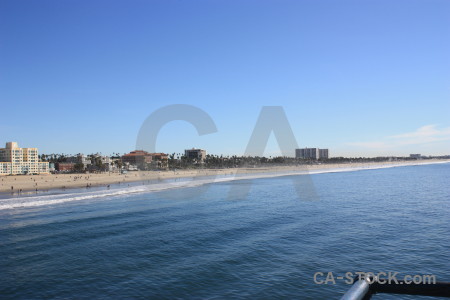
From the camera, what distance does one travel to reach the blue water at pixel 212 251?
12.3 m

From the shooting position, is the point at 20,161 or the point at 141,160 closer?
the point at 20,161

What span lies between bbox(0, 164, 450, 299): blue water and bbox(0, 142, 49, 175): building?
13212 cm

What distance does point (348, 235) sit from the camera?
19516 mm

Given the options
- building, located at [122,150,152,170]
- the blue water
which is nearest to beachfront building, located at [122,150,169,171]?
building, located at [122,150,152,170]

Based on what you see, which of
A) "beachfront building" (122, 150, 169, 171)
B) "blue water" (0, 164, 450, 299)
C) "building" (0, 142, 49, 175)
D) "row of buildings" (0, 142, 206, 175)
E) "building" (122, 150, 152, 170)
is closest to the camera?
"blue water" (0, 164, 450, 299)

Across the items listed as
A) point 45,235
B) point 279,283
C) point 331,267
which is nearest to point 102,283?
point 279,283

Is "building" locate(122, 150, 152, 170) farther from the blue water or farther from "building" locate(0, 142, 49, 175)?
the blue water

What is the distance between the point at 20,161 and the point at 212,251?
16238 centimetres

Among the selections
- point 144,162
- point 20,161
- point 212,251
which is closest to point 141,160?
point 144,162

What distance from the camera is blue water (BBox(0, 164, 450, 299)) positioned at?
A: 12258mm

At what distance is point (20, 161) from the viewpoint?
5842 inches

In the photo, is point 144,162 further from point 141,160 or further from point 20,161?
point 20,161

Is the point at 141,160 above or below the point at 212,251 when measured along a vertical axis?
above

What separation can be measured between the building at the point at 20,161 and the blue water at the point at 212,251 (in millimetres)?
132117
